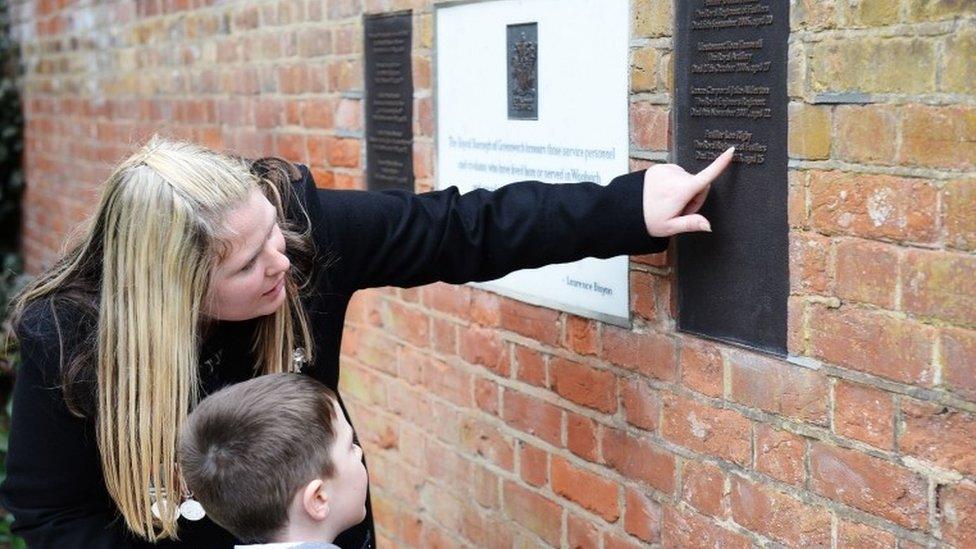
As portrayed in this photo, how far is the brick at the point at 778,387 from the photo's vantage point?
7.95 feet

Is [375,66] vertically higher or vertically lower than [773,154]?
higher

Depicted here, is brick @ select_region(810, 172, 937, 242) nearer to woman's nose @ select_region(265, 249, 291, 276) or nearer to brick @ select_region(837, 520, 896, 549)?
brick @ select_region(837, 520, 896, 549)

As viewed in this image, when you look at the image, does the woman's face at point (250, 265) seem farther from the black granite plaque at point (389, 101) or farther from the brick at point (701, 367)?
the black granite plaque at point (389, 101)

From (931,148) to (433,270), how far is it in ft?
3.72

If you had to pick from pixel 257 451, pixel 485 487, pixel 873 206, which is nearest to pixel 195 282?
pixel 257 451

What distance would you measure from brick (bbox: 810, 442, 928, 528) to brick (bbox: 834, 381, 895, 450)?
1.5 inches

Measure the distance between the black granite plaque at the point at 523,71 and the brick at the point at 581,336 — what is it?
526 mm

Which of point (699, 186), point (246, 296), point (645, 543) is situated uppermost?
point (699, 186)

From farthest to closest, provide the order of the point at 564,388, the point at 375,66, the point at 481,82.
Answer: the point at 375,66 → the point at 481,82 → the point at 564,388

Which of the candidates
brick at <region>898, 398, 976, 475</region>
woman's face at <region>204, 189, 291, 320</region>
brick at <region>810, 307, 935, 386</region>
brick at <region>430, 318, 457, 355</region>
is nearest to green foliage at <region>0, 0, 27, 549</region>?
brick at <region>430, 318, 457, 355</region>

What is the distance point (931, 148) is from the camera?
6.98 ft

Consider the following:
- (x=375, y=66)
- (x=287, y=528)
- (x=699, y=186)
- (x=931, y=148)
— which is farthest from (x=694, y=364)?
(x=375, y=66)

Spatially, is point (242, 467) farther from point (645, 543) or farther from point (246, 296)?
point (645, 543)

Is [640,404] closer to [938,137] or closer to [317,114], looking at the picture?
[938,137]
